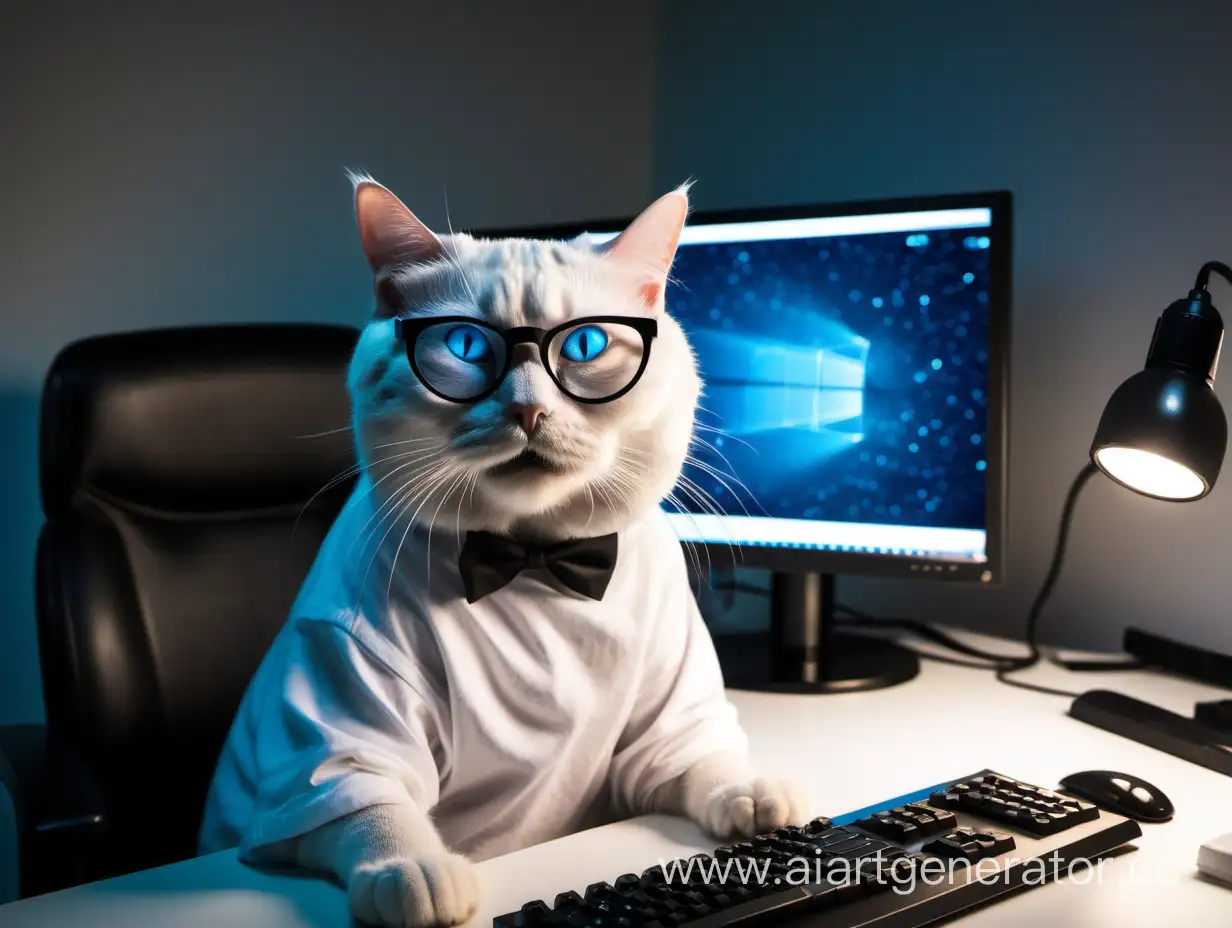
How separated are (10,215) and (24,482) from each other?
35 cm

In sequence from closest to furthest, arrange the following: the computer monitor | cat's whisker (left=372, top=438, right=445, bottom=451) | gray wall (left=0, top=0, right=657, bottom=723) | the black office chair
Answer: cat's whisker (left=372, top=438, right=445, bottom=451) → the black office chair → the computer monitor → gray wall (left=0, top=0, right=657, bottom=723)

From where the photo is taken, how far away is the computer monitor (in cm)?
119

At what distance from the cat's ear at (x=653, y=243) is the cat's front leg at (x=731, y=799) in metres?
0.36

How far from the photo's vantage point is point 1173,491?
3.16 feet

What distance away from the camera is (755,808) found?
74 cm

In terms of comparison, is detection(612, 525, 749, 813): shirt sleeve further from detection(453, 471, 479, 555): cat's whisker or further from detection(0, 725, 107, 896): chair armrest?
detection(0, 725, 107, 896): chair armrest

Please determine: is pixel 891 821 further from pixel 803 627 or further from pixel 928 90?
pixel 928 90

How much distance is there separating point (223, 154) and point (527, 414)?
1.03m

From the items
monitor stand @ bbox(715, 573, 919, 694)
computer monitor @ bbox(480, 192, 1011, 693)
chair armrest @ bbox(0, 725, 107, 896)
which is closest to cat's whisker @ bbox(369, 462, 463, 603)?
chair armrest @ bbox(0, 725, 107, 896)

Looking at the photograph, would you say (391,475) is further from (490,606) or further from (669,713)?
(669,713)

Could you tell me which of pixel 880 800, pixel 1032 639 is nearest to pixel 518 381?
pixel 880 800

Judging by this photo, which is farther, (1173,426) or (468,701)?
(1173,426)

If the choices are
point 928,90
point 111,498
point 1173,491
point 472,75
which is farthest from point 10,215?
point 1173,491

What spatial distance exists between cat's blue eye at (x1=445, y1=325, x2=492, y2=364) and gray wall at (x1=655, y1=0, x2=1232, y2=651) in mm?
951
